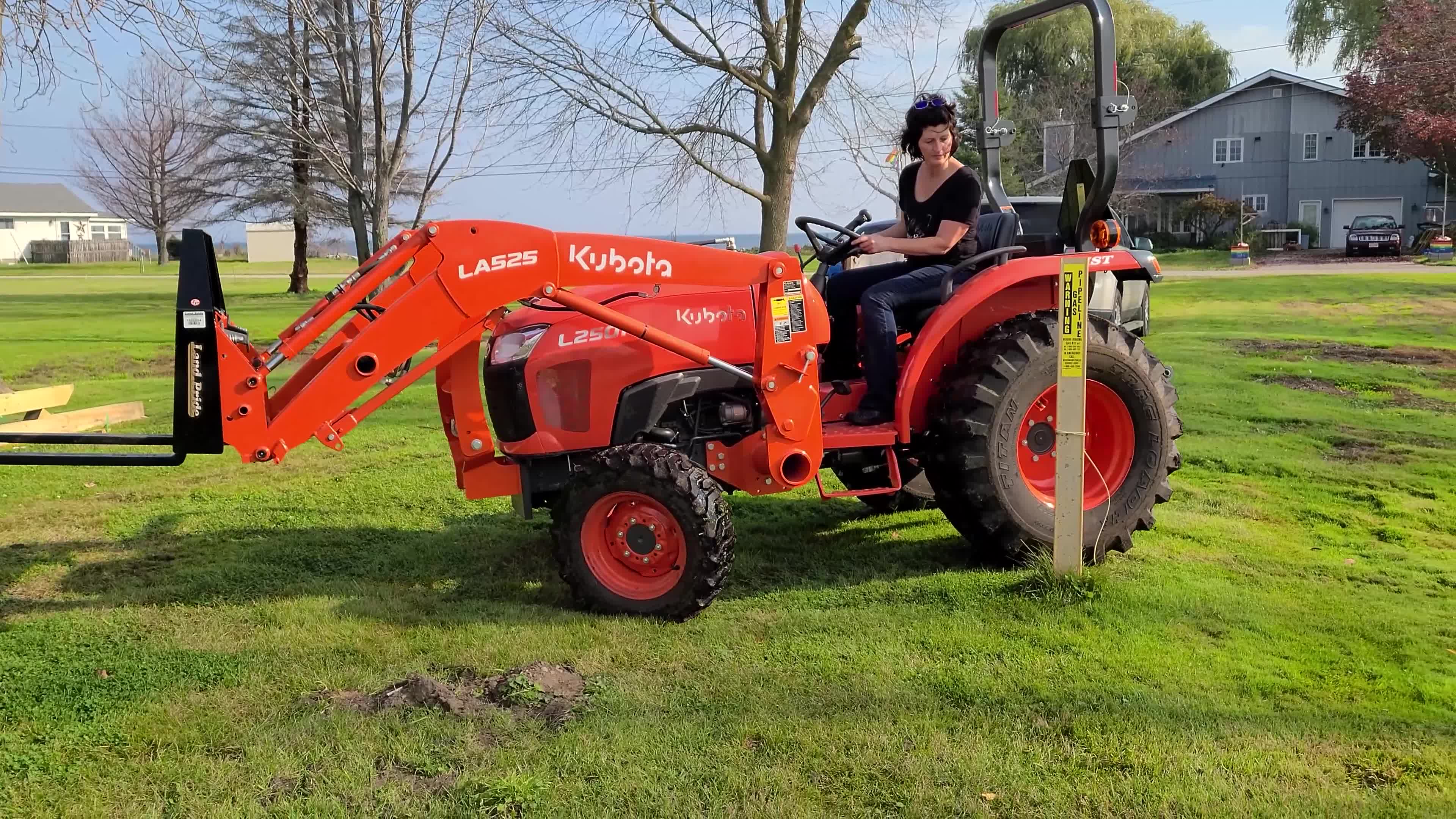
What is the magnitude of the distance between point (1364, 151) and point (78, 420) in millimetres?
45363

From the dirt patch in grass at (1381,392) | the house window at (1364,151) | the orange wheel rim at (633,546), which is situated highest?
the house window at (1364,151)

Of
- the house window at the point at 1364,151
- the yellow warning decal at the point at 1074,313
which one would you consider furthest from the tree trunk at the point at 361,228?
the house window at the point at 1364,151

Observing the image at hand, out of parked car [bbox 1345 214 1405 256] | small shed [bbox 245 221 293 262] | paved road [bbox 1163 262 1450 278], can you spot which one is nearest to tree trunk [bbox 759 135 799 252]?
paved road [bbox 1163 262 1450 278]

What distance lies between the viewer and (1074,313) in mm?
4461

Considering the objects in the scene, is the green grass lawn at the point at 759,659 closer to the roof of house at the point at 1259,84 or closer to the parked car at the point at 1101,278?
the parked car at the point at 1101,278

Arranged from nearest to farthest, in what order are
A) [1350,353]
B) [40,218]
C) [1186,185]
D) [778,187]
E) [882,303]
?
1. [882,303]
2. [1350,353]
3. [778,187]
4. [1186,185]
5. [40,218]

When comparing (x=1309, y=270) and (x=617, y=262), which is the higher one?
(x=1309, y=270)

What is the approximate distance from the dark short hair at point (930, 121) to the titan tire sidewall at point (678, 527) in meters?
2.04

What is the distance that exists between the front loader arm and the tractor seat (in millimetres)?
561

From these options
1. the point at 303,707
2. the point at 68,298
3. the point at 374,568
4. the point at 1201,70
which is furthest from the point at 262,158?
the point at 1201,70

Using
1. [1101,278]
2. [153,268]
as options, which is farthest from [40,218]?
[1101,278]

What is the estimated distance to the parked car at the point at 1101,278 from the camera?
26.3 ft

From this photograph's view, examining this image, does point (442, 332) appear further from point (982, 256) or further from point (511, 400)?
point (982, 256)

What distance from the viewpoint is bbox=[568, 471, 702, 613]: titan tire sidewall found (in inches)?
168
